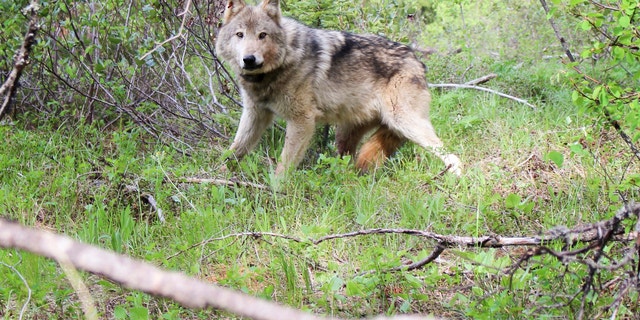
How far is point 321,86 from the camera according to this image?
20.5 feet

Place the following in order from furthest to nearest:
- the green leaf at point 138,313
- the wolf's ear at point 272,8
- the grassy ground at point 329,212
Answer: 1. the wolf's ear at point 272,8
2. the grassy ground at point 329,212
3. the green leaf at point 138,313

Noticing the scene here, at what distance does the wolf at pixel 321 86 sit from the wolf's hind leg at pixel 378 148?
0.03 ft

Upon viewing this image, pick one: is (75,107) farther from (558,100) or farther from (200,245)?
(558,100)

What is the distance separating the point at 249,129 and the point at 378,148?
50.1 inches

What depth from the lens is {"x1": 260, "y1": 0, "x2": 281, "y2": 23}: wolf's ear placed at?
5.97 meters

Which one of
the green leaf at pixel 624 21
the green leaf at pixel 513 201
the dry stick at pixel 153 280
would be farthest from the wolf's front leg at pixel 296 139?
the dry stick at pixel 153 280

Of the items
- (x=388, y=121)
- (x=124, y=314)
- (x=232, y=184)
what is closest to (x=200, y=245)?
(x=124, y=314)

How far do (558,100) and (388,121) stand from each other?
7.01 ft

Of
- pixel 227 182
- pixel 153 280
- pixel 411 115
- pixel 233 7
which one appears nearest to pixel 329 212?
pixel 227 182

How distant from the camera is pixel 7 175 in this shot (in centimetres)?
522

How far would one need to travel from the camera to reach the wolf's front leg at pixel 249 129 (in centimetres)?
611

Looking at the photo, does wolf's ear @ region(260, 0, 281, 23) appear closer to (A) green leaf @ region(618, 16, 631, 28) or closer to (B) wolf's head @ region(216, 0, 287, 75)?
(B) wolf's head @ region(216, 0, 287, 75)

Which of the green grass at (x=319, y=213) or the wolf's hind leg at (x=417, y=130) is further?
the wolf's hind leg at (x=417, y=130)

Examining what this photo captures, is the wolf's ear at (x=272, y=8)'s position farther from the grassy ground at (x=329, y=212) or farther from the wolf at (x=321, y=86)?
the grassy ground at (x=329, y=212)
